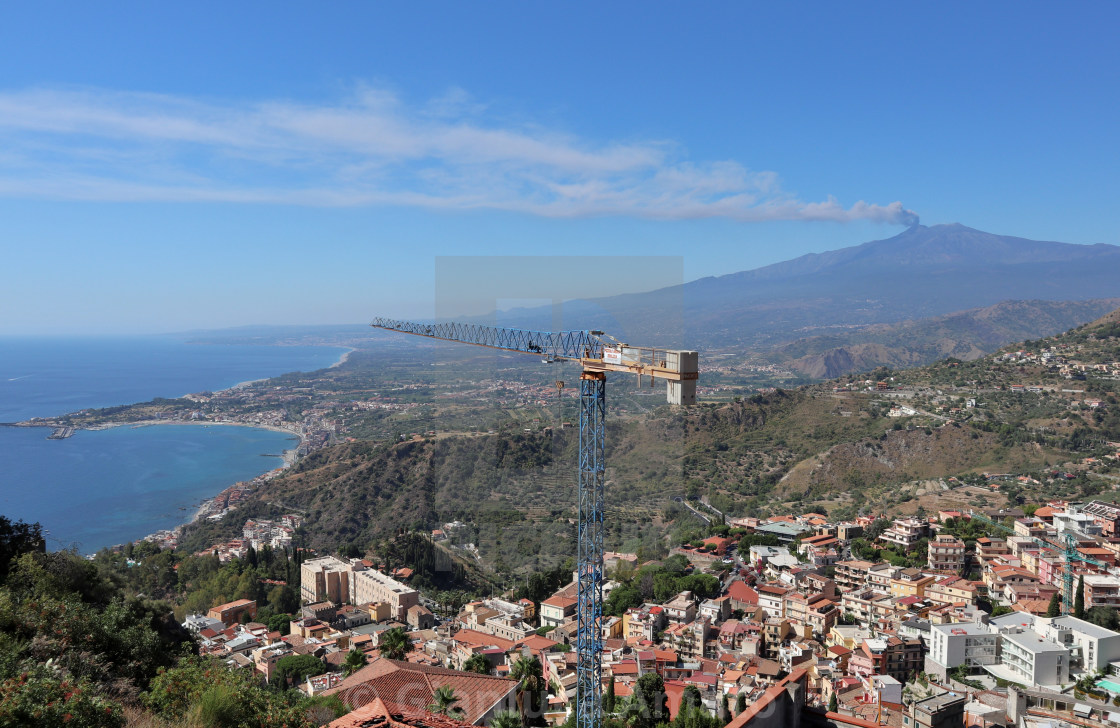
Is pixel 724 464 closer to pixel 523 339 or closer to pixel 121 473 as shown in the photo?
pixel 523 339

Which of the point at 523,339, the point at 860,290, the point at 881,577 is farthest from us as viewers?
the point at 860,290

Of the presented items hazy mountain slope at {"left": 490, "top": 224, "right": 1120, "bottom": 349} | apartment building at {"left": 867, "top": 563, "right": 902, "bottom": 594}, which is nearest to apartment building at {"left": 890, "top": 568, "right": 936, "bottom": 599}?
apartment building at {"left": 867, "top": 563, "right": 902, "bottom": 594}

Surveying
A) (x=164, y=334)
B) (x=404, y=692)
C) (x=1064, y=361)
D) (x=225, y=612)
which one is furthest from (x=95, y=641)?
(x=164, y=334)

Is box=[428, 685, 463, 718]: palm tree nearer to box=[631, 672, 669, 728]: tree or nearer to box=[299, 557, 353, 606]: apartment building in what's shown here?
box=[631, 672, 669, 728]: tree

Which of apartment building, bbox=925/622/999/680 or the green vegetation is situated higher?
apartment building, bbox=925/622/999/680

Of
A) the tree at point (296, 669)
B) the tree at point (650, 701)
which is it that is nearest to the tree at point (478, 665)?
the tree at point (650, 701)

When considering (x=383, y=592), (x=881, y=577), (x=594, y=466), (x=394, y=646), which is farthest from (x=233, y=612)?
(x=881, y=577)
